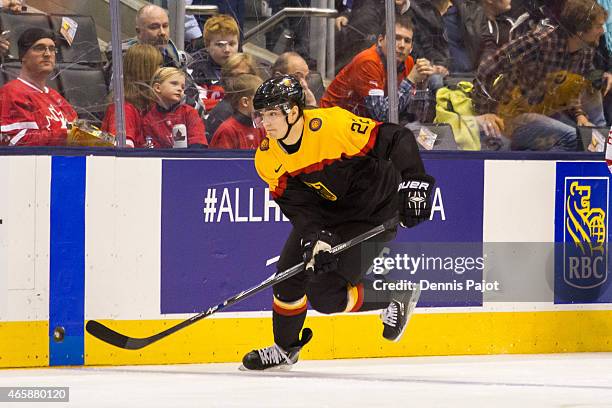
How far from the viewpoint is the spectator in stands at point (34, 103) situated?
189 inches

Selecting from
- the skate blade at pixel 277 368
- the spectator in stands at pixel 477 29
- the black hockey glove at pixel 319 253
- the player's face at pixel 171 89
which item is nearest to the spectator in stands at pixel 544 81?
the spectator in stands at pixel 477 29

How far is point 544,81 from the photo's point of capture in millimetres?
5566

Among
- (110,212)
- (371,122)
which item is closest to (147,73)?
(110,212)

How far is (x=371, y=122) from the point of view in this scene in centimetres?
461

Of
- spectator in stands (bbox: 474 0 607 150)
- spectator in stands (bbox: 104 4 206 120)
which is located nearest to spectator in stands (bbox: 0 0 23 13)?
spectator in stands (bbox: 104 4 206 120)

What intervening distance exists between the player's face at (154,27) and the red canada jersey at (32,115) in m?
0.44

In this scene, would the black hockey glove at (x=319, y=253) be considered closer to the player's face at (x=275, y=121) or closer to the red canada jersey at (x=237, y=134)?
the player's face at (x=275, y=121)

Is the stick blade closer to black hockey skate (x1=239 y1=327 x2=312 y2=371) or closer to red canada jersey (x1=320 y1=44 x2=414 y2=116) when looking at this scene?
black hockey skate (x1=239 y1=327 x2=312 y2=371)

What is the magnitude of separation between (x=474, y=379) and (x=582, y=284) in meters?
1.23

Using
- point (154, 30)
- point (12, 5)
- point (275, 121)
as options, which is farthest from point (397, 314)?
point (12, 5)

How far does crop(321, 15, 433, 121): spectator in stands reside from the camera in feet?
17.3

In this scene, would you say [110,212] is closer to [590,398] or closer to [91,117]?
[91,117]

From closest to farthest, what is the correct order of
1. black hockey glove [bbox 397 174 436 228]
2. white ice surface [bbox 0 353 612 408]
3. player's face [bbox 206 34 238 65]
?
white ice surface [bbox 0 353 612 408] < black hockey glove [bbox 397 174 436 228] < player's face [bbox 206 34 238 65]

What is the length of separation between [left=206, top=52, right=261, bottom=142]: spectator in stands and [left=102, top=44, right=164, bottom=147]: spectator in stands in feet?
0.91
